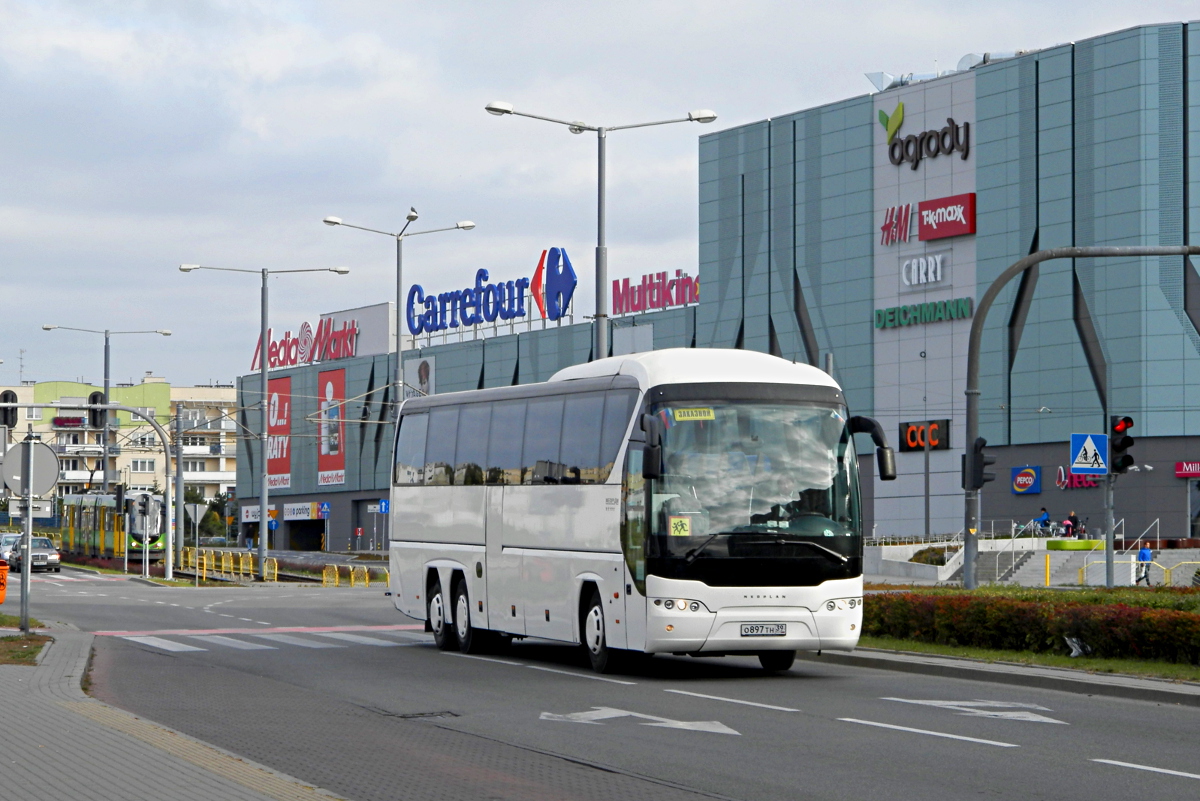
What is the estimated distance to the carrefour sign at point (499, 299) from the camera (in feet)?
299

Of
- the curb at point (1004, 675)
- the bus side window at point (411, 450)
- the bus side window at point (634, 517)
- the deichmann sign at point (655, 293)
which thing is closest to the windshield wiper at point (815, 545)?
the bus side window at point (634, 517)

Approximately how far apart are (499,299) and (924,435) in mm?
34608

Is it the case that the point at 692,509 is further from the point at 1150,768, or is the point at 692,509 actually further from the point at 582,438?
the point at 1150,768

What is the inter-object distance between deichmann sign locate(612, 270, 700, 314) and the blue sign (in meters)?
24.4

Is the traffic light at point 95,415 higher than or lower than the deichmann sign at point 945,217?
lower

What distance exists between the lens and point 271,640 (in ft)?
80.5

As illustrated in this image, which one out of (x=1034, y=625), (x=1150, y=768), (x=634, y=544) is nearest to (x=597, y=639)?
(x=634, y=544)

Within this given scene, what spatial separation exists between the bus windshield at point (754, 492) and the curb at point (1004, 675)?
1705 mm

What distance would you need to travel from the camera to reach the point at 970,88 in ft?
237

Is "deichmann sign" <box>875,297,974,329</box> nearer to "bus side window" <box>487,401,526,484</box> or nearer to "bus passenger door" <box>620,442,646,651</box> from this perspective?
"bus side window" <box>487,401,526,484</box>

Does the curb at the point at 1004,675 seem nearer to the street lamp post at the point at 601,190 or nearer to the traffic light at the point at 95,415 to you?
the street lamp post at the point at 601,190

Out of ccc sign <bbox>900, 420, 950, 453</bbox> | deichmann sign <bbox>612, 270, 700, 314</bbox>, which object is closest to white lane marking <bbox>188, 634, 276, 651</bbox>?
ccc sign <bbox>900, 420, 950, 453</bbox>

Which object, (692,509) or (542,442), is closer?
(692,509)

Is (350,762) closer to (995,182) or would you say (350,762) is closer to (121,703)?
(121,703)
